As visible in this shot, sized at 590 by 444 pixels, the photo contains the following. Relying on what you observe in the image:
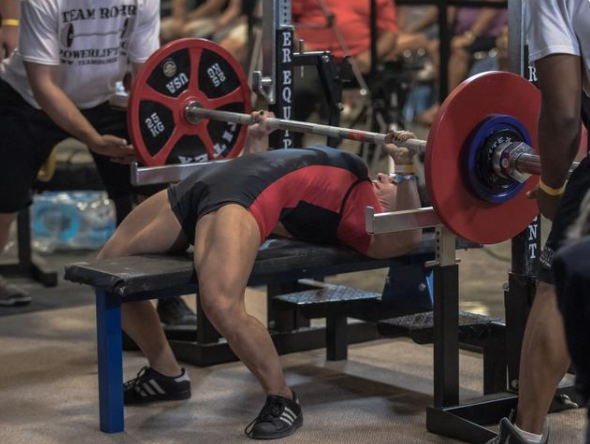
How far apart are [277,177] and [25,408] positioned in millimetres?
976

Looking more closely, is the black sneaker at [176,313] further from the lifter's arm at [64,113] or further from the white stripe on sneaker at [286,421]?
the white stripe on sneaker at [286,421]

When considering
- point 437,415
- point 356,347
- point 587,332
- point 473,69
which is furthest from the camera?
point 473,69

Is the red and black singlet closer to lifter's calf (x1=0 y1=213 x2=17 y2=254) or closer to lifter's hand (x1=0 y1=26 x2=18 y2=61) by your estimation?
lifter's calf (x1=0 y1=213 x2=17 y2=254)

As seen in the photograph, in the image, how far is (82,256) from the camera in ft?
17.6

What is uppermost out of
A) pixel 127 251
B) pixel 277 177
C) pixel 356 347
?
pixel 277 177

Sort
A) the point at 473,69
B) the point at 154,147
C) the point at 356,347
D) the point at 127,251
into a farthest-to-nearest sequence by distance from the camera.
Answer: the point at 473,69, the point at 356,347, the point at 154,147, the point at 127,251

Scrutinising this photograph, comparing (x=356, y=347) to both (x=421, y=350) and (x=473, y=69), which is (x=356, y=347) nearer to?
(x=421, y=350)

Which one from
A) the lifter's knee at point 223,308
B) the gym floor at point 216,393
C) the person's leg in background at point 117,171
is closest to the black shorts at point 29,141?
the person's leg in background at point 117,171

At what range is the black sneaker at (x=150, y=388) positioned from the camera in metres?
3.19

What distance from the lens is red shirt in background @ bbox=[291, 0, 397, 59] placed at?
609cm

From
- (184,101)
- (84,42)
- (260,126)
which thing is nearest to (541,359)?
(260,126)

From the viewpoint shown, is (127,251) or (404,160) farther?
(127,251)

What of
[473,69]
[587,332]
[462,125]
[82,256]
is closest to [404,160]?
[462,125]

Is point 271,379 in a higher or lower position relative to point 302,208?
lower
